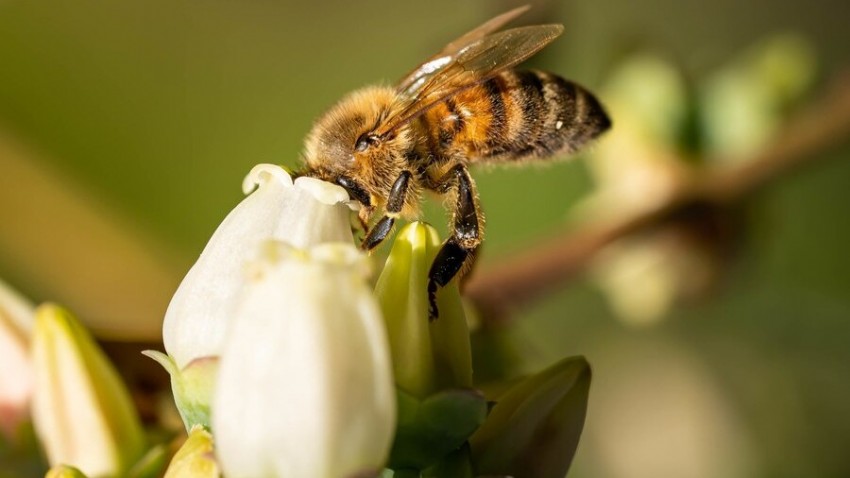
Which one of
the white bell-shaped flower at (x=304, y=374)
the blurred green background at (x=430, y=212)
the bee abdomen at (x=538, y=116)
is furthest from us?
the blurred green background at (x=430, y=212)

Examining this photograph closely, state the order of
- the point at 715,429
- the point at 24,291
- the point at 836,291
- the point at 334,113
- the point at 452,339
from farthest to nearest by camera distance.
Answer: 1. the point at 836,291
2. the point at 715,429
3. the point at 24,291
4. the point at 334,113
5. the point at 452,339

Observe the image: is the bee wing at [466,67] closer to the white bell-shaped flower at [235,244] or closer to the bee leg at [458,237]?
the bee leg at [458,237]

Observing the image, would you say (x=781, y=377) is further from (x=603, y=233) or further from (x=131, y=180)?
(x=131, y=180)

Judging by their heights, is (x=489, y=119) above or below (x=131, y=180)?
above

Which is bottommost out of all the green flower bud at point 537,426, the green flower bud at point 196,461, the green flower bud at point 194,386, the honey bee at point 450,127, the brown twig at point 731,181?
the brown twig at point 731,181

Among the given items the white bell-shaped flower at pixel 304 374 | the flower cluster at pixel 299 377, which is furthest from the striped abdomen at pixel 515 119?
the white bell-shaped flower at pixel 304 374

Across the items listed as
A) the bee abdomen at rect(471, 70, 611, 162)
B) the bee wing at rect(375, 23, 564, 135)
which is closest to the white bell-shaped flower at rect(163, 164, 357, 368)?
the bee wing at rect(375, 23, 564, 135)

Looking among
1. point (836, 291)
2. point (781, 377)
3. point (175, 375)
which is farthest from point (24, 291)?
point (836, 291)

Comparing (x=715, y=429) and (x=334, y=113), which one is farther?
(x=715, y=429)
